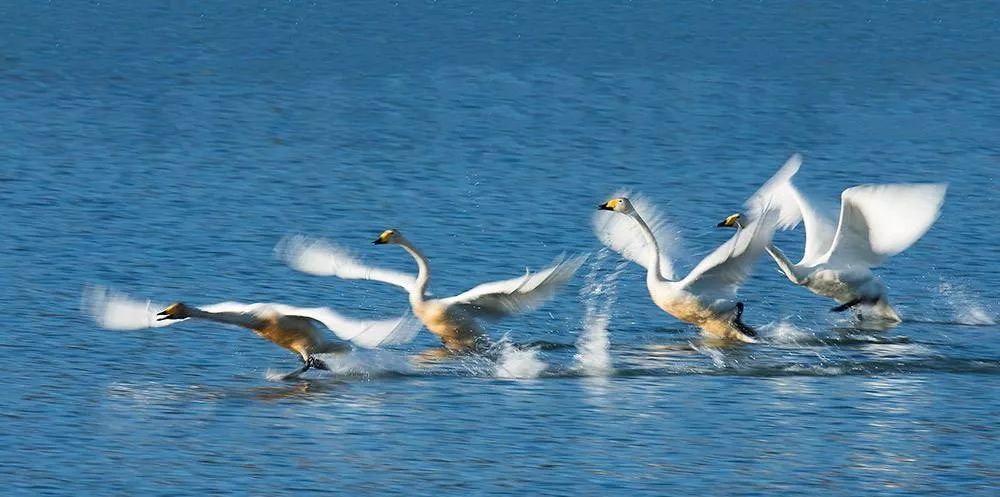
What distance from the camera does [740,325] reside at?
1484 centimetres

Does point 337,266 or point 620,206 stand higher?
point 620,206

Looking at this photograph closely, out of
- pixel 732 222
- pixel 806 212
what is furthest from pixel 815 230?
pixel 732 222

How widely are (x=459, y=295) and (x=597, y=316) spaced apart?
1535 millimetres

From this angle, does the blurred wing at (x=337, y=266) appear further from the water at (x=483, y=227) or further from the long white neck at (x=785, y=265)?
the long white neck at (x=785, y=265)

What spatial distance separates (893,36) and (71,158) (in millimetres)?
14651

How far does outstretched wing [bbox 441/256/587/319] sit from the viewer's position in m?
13.6

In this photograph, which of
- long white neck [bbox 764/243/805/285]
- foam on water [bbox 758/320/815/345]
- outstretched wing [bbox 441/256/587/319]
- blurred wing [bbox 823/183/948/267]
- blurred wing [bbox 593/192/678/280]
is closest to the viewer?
outstretched wing [bbox 441/256/587/319]

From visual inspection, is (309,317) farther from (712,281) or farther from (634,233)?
(634,233)

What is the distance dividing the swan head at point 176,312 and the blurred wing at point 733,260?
12.3 feet

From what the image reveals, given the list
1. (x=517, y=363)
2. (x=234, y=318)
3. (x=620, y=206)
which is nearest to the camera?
(x=234, y=318)

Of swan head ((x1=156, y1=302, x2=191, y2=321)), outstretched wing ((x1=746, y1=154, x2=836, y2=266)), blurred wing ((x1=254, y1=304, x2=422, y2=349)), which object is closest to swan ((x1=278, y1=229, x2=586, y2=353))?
blurred wing ((x1=254, y1=304, x2=422, y2=349))

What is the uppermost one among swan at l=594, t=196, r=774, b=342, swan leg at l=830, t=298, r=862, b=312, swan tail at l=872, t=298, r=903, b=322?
swan leg at l=830, t=298, r=862, b=312

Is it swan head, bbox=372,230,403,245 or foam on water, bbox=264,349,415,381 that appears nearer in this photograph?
foam on water, bbox=264,349,415,381

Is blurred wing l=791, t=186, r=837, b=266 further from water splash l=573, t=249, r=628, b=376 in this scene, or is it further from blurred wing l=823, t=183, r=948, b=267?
water splash l=573, t=249, r=628, b=376
